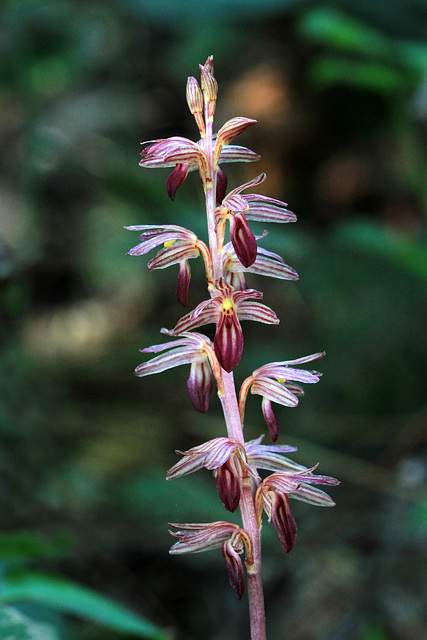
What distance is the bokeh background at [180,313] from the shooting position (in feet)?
9.30

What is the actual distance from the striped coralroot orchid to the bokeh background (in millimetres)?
579

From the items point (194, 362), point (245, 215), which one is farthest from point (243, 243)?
point (194, 362)

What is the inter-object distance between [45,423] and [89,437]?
3.86 ft

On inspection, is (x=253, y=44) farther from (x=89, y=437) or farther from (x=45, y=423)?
(x=45, y=423)

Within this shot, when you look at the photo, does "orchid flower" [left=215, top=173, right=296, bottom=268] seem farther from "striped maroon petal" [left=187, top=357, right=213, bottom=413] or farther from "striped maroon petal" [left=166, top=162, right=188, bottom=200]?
"striped maroon petal" [left=187, top=357, right=213, bottom=413]

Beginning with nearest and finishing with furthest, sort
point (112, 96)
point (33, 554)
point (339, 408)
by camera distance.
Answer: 1. point (33, 554)
2. point (339, 408)
3. point (112, 96)

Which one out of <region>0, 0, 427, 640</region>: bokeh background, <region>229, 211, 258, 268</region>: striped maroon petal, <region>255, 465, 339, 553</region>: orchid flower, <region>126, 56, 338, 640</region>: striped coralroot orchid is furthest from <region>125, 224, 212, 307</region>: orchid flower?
<region>0, 0, 427, 640</region>: bokeh background

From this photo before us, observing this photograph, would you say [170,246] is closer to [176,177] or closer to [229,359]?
[176,177]

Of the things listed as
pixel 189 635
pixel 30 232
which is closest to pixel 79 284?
pixel 30 232

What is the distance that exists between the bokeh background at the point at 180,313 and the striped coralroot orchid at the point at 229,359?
0.58m

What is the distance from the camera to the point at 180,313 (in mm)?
5727

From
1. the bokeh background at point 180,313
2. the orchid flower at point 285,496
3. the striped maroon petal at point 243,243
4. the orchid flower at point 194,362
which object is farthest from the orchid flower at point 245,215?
the bokeh background at point 180,313

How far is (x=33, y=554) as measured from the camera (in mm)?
1924

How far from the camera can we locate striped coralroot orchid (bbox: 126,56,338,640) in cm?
116
